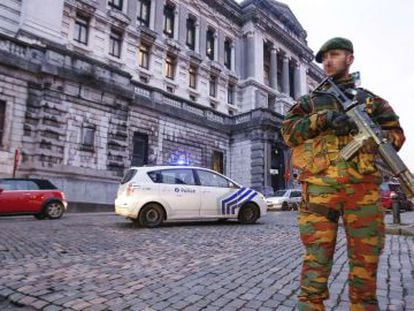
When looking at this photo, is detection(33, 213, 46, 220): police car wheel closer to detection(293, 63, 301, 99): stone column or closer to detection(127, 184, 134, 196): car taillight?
detection(127, 184, 134, 196): car taillight

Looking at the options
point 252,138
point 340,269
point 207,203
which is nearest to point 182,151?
point 252,138

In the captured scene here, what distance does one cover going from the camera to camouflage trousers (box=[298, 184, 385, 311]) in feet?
7.64

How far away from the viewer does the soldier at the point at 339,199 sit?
92.0 inches

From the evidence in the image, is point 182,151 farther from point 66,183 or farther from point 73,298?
point 73,298

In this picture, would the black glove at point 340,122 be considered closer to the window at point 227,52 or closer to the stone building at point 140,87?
the stone building at point 140,87

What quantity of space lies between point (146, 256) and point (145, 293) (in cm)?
209

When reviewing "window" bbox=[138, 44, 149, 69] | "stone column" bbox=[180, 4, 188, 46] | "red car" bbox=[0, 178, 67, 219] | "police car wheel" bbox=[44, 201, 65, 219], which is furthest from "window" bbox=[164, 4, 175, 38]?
"police car wheel" bbox=[44, 201, 65, 219]

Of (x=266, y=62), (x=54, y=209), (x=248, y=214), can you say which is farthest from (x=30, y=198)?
(x=266, y=62)

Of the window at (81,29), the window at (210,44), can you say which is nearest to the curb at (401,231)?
the window at (81,29)

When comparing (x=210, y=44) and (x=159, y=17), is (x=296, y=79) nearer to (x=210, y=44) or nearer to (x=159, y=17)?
(x=210, y=44)

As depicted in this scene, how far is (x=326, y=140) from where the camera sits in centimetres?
258

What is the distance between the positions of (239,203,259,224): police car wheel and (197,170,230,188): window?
3.19ft

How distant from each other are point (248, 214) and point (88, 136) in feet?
35.1

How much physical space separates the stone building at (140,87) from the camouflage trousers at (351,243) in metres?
16.3
